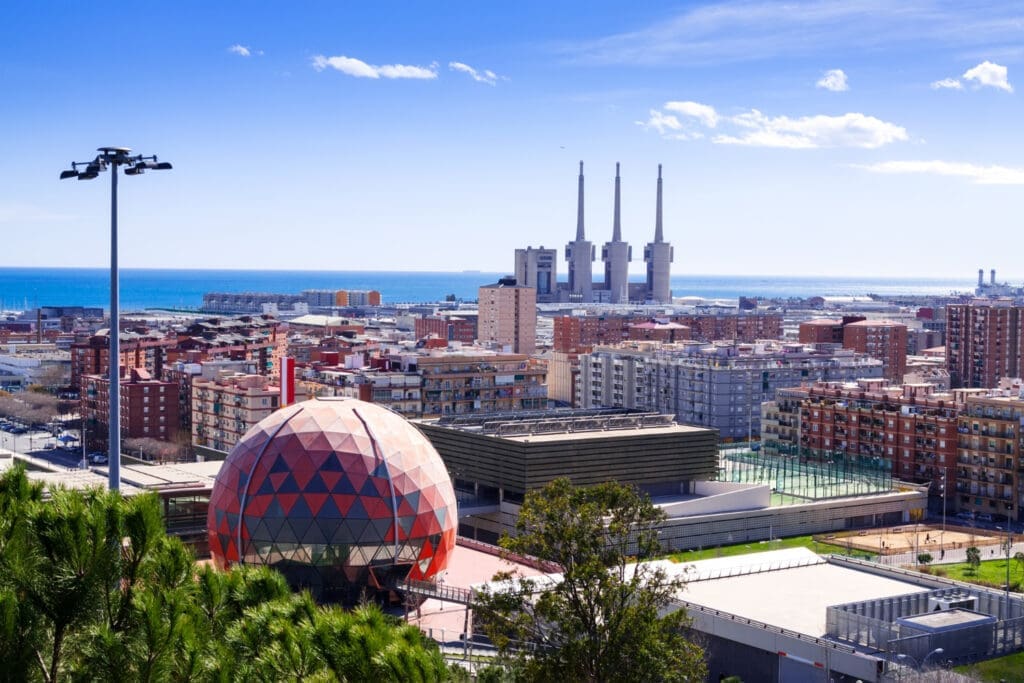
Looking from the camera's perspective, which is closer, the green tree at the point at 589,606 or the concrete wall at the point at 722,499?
the green tree at the point at 589,606

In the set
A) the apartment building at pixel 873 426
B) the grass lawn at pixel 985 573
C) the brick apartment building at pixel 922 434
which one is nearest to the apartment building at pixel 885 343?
the apartment building at pixel 873 426

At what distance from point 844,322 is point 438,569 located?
108070mm

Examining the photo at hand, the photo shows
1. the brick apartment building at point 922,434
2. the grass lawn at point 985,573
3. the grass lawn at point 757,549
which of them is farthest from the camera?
the brick apartment building at point 922,434

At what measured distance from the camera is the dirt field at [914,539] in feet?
196

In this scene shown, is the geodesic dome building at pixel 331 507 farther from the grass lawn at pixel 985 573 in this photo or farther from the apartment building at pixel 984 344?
the apartment building at pixel 984 344

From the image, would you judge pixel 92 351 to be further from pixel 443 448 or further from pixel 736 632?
pixel 736 632

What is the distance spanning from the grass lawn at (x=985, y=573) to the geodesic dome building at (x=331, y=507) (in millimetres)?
23496

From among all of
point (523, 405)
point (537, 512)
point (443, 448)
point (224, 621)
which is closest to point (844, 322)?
point (523, 405)

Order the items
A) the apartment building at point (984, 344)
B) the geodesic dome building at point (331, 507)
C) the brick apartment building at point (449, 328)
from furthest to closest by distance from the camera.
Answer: the brick apartment building at point (449, 328) < the apartment building at point (984, 344) < the geodesic dome building at point (331, 507)

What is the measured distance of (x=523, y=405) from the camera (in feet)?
308

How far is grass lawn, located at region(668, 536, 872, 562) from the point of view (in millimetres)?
58000

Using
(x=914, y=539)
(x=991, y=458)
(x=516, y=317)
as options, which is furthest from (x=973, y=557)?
(x=516, y=317)

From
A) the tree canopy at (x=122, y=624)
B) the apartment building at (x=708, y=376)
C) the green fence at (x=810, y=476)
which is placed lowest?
the green fence at (x=810, y=476)

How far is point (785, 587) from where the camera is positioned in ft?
144
